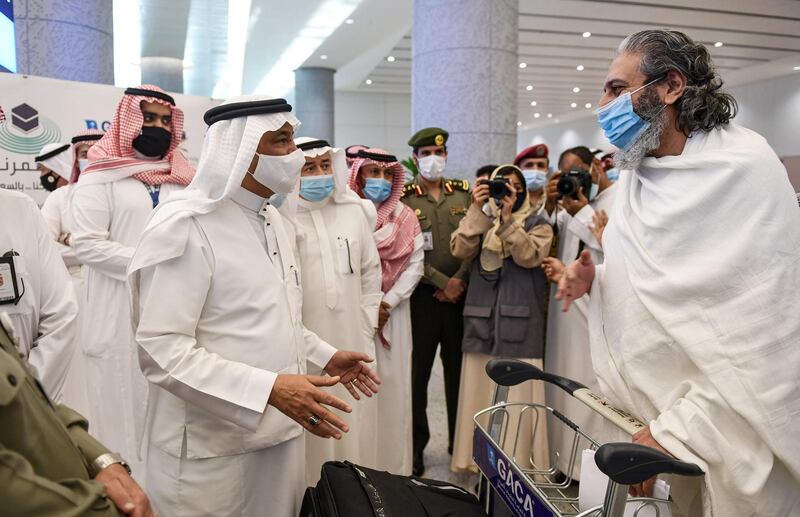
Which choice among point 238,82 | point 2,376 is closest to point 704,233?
point 2,376

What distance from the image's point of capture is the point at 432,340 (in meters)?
3.87

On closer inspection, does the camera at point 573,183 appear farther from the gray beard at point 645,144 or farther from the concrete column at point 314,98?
the concrete column at point 314,98

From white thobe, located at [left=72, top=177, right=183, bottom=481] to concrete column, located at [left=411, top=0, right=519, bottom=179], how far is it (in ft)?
8.74

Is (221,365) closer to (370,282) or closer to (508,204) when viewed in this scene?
(370,282)

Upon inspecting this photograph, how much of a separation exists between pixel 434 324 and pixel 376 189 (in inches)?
35.8

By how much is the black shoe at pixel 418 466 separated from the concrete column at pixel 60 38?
13.1ft

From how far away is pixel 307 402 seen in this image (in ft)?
5.42

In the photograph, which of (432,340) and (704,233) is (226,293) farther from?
(432,340)

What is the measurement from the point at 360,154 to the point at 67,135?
86.1 inches

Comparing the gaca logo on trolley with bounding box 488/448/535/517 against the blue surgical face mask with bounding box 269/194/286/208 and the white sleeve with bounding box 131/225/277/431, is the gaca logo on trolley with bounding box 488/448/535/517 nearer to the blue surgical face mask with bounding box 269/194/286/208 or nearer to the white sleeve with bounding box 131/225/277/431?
the white sleeve with bounding box 131/225/277/431

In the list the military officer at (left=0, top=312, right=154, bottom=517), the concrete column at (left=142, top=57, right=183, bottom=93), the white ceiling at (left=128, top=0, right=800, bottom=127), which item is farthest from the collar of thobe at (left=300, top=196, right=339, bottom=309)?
the concrete column at (left=142, top=57, right=183, bottom=93)

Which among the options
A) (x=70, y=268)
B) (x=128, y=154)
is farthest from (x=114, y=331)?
(x=70, y=268)

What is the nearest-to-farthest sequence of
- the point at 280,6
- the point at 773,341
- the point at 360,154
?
1. the point at 773,341
2. the point at 360,154
3. the point at 280,6

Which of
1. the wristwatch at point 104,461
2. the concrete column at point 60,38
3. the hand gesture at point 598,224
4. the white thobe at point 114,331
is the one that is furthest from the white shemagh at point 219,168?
the concrete column at point 60,38
